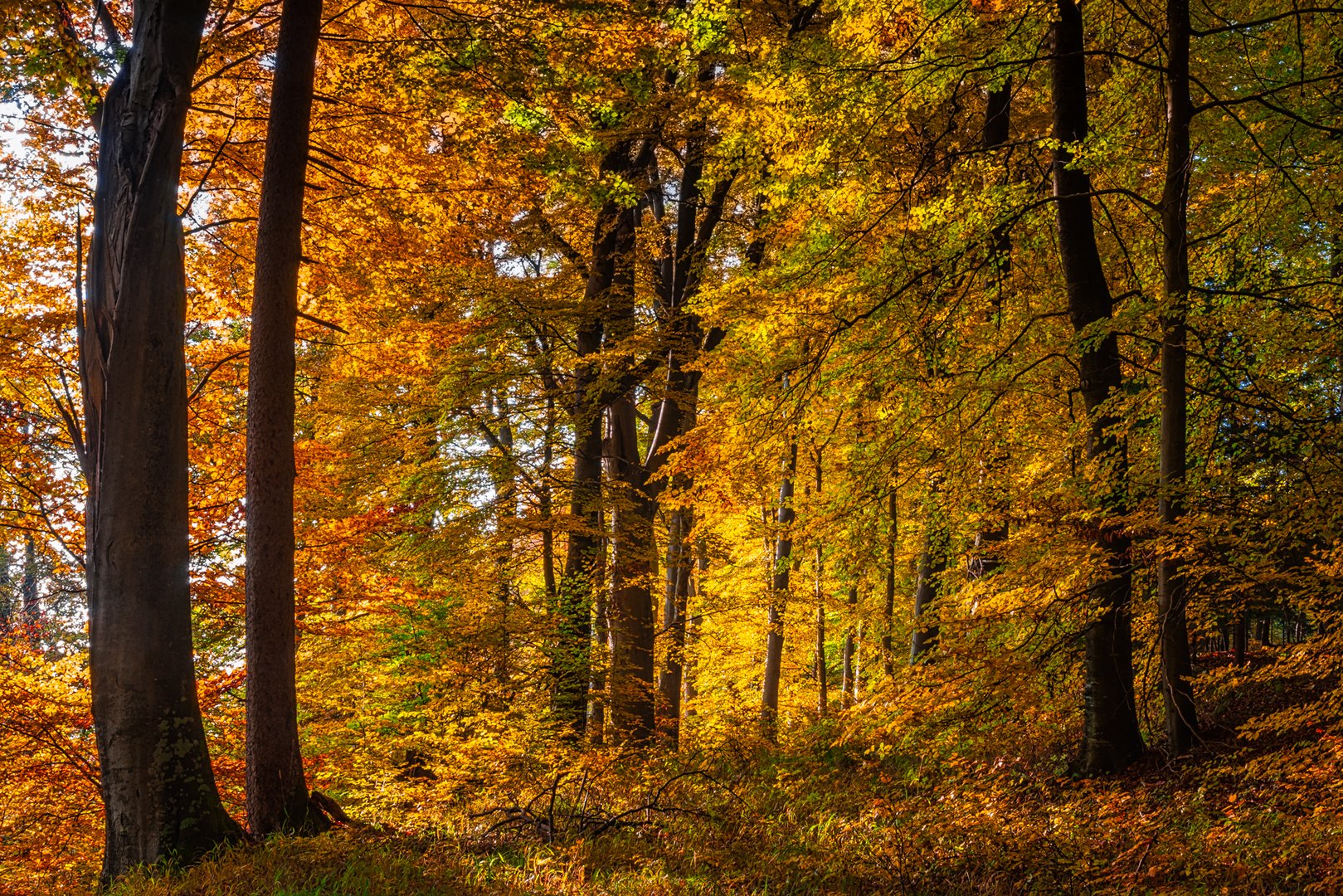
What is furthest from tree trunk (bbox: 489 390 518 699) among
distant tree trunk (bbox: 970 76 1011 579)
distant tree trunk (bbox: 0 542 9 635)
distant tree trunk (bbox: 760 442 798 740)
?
distant tree trunk (bbox: 0 542 9 635)

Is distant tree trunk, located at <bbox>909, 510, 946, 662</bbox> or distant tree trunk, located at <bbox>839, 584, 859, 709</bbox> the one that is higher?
distant tree trunk, located at <bbox>909, 510, 946, 662</bbox>

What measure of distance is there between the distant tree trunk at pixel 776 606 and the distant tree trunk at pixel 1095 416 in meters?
5.79

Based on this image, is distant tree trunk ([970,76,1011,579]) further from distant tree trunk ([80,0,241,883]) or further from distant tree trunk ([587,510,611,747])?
distant tree trunk ([80,0,241,883])

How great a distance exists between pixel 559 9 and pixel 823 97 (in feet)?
9.25

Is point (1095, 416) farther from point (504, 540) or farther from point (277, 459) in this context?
point (504, 540)

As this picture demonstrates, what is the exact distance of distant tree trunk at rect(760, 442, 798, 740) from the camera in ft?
46.4

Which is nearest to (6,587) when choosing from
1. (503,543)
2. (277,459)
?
(503,543)

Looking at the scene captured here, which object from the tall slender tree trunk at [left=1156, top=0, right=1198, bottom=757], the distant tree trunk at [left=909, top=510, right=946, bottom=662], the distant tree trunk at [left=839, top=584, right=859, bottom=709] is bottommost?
the distant tree trunk at [left=839, top=584, right=859, bottom=709]

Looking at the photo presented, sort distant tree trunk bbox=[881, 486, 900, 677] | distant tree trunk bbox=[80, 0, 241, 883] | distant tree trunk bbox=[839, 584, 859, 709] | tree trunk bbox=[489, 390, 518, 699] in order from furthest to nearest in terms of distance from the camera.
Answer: distant tree trunk bbox=[839, 584, 859, 709]
distant tree trunk bbox=[881, 486, 900, 677]
tree trunk bbox=[489, 390, 518, 699]
distant tree trunk bbox=[80, 0, 241, 883]

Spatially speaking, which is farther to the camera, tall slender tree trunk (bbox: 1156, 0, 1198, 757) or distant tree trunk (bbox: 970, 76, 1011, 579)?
distant tree trunk (bbox: 970, 76, 1011, 579)

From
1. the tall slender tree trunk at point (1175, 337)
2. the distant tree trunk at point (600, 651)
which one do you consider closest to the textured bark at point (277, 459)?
the distant tree trunk at point (600, 651)

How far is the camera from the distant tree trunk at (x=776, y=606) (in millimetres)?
14141

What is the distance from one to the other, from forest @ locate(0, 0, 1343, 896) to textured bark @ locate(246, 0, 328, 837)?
0.04 meters

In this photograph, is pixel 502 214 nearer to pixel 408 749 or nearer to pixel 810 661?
pixel 408 749
